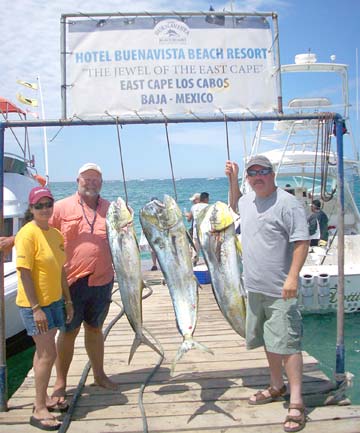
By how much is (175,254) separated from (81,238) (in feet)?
2.66

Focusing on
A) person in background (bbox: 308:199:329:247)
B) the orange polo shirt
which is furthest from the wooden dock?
person in background (bbox: 308:199:329:247)

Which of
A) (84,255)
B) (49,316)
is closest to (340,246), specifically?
(84,255)

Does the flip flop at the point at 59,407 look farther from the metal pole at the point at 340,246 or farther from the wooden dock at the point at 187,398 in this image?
the metal pole at the point at 340,246

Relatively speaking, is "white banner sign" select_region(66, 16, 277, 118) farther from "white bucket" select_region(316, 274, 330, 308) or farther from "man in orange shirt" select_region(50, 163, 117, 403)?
"white bucket" select_region(316, 274, 330, 308)

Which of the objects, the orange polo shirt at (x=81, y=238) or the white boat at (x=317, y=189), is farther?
the white boat at (x=317, y=189)

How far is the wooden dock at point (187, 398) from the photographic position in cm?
322

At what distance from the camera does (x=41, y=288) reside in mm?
3111

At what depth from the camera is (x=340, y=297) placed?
151 inches

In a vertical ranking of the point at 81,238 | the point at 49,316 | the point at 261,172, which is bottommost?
the point at 49,316

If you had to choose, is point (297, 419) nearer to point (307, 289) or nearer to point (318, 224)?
point (307, 289)

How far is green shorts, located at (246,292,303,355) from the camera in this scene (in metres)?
3.14

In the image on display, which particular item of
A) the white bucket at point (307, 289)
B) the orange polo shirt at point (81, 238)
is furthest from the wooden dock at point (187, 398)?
the white bucket at point (307, 289)

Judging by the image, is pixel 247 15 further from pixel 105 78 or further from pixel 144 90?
pixel 105 78

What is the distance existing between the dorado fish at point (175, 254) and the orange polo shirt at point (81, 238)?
523 mm
